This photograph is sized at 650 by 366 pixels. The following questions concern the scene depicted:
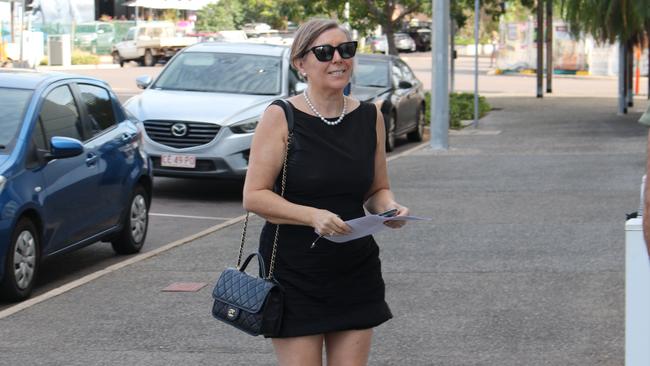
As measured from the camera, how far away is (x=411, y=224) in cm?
1202

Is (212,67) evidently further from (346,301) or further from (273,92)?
(346,301)

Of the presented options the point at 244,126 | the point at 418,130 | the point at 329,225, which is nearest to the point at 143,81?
the point at 244,126

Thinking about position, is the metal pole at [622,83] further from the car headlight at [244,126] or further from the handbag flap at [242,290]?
the handbag flap at [242,290]

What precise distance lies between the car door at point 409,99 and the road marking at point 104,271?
1006 centimetres

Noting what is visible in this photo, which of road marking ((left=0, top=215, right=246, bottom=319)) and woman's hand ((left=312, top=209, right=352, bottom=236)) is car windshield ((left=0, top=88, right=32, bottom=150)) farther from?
woman's hand ((left=312, top=209, right=352, bottom=236))

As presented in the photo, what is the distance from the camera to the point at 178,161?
14.6m

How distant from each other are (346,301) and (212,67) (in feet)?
40.8

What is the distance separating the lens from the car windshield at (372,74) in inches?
876

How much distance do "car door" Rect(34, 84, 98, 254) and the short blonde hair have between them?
5116mm

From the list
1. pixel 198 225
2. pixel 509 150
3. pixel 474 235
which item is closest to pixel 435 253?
pixel 474 235

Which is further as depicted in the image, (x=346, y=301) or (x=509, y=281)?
(x=509, y=281)

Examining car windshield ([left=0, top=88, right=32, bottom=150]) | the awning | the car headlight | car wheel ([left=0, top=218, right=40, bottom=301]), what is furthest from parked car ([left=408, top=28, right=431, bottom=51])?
car wheel ([left=0, top=218, right=40, bottom=301])

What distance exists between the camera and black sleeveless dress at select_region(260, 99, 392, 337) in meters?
4.25

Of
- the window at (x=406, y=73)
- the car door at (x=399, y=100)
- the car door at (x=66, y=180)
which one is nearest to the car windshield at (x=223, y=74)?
the car door at (x=399, y=100)
